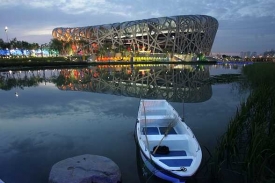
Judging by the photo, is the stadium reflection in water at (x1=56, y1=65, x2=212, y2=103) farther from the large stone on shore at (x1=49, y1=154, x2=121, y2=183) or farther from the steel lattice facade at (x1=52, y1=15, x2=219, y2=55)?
the steel lattice facade at (x1=52, y1=15, x2=219, y2=55)

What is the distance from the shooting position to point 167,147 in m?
7.64

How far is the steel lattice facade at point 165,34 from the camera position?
4134 inches

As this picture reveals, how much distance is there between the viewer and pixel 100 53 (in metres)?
99.7

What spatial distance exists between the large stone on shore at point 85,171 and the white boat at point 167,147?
3.25ft

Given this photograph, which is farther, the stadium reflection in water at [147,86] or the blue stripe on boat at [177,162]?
the stadium reflection in water at [147,86]

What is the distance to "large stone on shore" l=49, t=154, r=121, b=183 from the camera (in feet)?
19.8

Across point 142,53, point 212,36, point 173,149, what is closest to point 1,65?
point 173,149

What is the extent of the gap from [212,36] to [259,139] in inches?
4655

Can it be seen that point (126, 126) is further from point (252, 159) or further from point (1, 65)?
point (1, 65)

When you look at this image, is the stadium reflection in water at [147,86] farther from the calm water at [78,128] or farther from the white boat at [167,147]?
the white boat at [167,147]

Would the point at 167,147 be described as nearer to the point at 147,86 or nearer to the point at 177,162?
the point at 177,162

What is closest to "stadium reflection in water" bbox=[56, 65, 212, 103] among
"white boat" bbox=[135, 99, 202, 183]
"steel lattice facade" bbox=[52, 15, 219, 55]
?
"white boat" bbox=[135, 99, 202, 183]

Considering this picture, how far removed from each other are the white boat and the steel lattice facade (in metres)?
97.3

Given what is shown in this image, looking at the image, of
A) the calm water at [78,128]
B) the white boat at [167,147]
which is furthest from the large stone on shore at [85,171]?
the white boat at [167,147]
